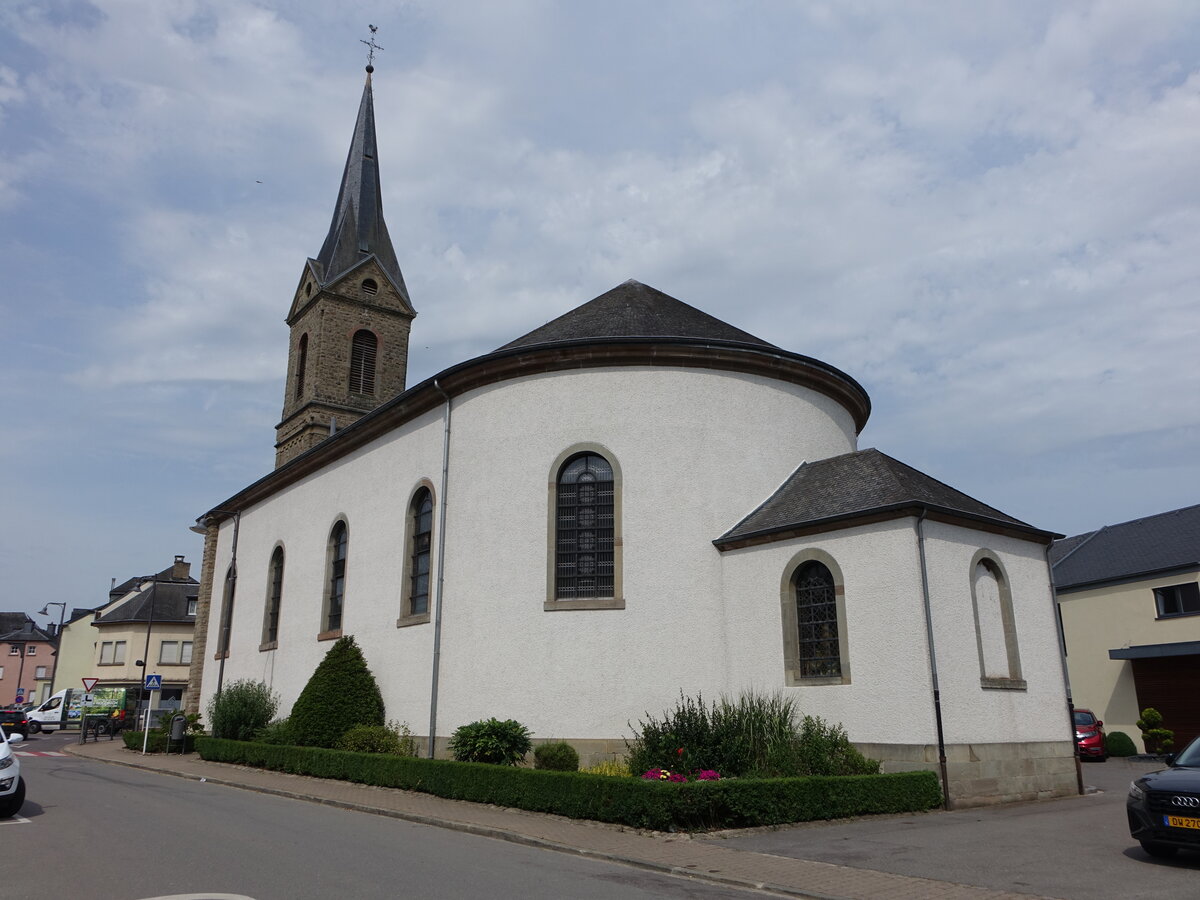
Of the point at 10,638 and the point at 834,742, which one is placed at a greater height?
the point at 10,638

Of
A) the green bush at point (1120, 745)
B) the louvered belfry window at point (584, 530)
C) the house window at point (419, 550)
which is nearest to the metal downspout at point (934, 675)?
the louvered belfry window at point (584, 530)

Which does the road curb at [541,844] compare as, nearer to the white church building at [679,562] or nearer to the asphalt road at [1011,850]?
the asphalt road at [1011,850]

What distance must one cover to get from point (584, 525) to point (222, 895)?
10782 millimetres

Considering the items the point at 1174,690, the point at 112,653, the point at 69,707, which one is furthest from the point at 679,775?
the point at 112,653

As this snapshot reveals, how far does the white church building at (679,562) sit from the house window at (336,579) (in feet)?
3.30

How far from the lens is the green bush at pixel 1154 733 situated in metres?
26.7

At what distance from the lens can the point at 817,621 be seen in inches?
605

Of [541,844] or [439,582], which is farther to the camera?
[439,582]

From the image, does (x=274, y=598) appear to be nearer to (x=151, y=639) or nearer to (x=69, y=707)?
(x=69, y=707)

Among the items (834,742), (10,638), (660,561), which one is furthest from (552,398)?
(10,638)

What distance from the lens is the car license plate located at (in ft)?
28.2

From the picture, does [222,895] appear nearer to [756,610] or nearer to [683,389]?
[756,610]

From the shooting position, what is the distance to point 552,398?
711 inches

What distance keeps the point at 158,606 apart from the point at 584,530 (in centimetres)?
4697
